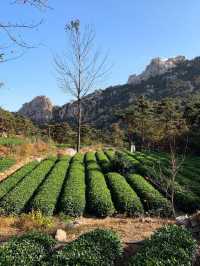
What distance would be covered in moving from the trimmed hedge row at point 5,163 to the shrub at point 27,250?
1745cm

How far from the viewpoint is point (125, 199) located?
670 inches

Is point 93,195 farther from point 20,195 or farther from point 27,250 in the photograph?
point 27,250

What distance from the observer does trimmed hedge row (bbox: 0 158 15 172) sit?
25828 mm

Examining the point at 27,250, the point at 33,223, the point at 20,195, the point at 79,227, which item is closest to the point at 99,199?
the point at 20,195

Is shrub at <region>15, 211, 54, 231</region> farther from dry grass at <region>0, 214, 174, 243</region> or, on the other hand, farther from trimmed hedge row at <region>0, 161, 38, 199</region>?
trimmed hedge row at <region>0, 161, 38, 199</region>

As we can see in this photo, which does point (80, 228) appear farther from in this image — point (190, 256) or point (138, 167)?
point (138, 167)

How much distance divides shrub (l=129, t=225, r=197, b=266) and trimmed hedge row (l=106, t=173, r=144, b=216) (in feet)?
25.2

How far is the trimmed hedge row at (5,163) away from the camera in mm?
25828

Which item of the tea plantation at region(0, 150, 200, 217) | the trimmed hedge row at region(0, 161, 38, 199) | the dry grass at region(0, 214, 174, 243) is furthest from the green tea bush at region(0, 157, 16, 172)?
the dry grass at region(0, 214, 174, 243)

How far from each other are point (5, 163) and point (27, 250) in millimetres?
20171

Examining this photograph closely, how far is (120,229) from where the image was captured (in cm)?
1092

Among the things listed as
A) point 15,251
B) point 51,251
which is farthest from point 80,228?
point 15,251

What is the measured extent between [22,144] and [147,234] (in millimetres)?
26480

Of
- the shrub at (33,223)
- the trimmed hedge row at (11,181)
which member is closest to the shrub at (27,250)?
the shrub at (33,223)
